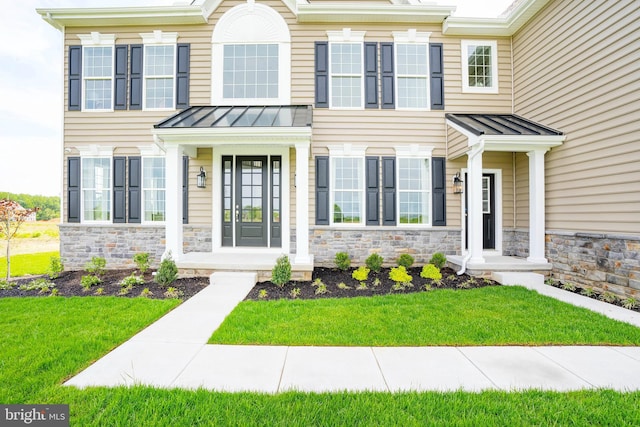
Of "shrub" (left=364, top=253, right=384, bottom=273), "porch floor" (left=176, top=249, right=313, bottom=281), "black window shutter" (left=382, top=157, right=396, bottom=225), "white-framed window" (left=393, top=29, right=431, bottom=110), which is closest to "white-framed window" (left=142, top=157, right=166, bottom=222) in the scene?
"porch floor" (left=176, top=249, right=313, bottom=281)

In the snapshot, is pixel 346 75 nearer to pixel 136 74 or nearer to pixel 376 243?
pixel 376 243

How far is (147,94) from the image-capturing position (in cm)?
746

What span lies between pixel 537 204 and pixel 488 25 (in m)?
4.42

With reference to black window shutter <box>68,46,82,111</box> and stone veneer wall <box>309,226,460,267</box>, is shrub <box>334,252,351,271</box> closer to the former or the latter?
stone veneer wall <box>309,226,460,267</box>

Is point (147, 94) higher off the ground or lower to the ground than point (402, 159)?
higher

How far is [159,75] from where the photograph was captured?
7.42 metres

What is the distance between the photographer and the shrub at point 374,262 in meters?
6.63

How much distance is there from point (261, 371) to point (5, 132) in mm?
27604

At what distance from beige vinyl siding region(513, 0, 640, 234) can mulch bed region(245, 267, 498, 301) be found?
84.1 inches

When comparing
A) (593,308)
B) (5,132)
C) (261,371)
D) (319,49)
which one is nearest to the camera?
(261,371)

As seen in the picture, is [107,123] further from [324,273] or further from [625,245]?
[625,245]

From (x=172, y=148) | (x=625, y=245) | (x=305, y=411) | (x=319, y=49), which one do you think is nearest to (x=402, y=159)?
(x=319, y=49)

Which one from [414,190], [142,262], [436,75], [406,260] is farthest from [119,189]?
[436,75]

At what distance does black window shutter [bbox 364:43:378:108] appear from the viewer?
729cm
